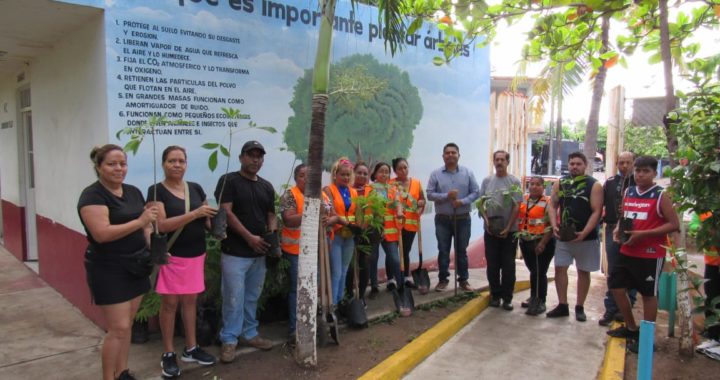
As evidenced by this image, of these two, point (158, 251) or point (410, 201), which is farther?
point (410, 201)

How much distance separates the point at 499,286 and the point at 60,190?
5318mm

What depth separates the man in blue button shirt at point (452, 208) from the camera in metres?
6.23

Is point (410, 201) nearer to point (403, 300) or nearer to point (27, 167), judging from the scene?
point (403, 300)

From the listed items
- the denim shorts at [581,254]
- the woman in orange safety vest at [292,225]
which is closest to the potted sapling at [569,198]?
the denim shorts at [581,254]

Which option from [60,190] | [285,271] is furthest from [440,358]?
[60,190]

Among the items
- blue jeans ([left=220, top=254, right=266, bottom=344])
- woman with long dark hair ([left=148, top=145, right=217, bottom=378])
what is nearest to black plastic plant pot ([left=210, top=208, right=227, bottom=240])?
woman with long dark hair ([left=148, top=145, right=217, bottom=378])

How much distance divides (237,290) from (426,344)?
1853 millimetres

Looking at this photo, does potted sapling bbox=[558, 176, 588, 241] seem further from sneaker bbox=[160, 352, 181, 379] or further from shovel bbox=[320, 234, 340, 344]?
sneaker bbox=[160, 352, 181, 379]

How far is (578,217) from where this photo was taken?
5379 millimetres

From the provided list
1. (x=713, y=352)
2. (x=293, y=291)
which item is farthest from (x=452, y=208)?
(x=713, y=352)

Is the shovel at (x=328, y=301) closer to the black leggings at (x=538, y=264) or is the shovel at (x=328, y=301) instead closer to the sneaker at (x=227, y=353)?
the sneaker at (x=227, y=353)

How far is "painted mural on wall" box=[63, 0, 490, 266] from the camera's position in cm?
465

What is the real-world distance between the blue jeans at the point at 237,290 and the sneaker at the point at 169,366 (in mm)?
434

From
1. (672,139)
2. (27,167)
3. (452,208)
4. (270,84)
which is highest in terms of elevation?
(270,84)
